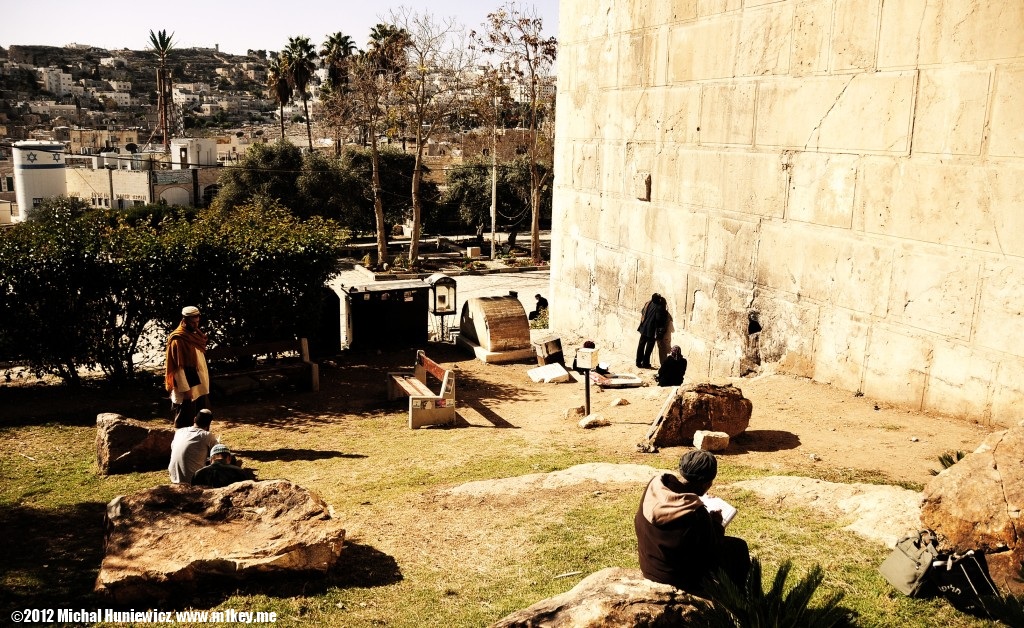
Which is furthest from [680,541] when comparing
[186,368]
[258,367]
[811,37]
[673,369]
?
[258,367]

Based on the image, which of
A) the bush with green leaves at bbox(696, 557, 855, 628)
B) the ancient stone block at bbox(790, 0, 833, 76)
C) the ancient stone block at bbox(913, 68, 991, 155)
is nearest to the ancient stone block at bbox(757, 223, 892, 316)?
the ancient stone block at bbox(913, 68, 991, 155)

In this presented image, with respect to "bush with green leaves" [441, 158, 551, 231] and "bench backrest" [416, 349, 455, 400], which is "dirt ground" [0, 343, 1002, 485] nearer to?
"bench backrest" [416, 349, 455, 400]

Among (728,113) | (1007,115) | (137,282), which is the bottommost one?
(137,282)

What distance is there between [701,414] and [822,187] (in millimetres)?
4205

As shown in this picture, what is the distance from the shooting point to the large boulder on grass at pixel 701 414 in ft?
30.6

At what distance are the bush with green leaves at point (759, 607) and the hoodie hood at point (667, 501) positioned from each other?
1.39ft

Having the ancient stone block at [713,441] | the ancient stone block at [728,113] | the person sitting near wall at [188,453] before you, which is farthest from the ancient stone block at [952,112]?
the person sitting near wall at [188,453]

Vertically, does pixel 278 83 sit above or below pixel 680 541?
above

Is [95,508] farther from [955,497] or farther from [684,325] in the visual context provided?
[684,325]

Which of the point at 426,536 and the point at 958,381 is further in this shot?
the point at 958,381

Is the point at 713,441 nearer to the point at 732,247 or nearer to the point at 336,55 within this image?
the point at 732,247

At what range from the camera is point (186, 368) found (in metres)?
9.50

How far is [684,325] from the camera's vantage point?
560 inches

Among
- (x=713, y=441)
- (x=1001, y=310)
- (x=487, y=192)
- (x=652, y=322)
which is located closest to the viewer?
(x=1001, y=310)
